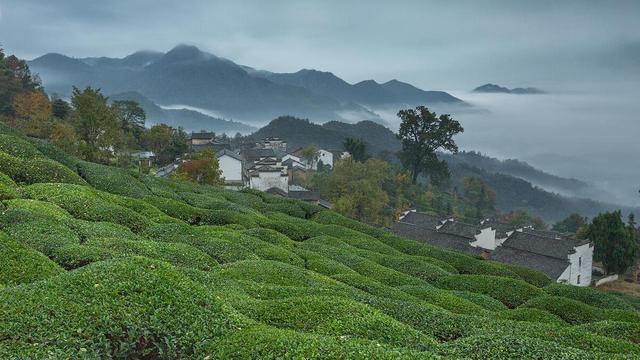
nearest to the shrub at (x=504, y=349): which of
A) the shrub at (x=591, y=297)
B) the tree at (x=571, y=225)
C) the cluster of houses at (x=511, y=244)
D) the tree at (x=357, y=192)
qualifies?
the shrub at (x=591, y=297)

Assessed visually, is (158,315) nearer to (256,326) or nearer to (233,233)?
(256,326)

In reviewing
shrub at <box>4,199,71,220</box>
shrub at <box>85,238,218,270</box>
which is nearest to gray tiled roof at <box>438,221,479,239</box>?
shrub at <box>85,238,218,270</box>

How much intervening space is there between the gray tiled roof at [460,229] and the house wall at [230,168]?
3398 cm

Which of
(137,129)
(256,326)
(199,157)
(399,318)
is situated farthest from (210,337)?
(137,129)

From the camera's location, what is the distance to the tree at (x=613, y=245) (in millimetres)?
59375

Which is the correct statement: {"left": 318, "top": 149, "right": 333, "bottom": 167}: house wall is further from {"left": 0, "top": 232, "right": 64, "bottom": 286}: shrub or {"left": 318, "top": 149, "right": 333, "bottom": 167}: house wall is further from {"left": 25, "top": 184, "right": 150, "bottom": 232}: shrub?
{"left": 0, "top": 232, "right": 64, "bottom": 286}: shrub

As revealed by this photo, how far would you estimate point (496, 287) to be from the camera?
27.6m

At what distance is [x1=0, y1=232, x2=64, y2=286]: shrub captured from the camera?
45.1 ft

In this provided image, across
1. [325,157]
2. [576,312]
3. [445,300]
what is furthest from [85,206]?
→ [325,157]

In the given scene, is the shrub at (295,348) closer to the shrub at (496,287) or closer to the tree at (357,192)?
the shrub at (496,287)

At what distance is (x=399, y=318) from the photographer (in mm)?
15586

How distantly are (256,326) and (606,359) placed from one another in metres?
8.14

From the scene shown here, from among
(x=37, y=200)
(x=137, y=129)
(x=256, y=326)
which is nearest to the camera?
(x=256, y=326)

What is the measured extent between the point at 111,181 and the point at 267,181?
45765 millimetres
